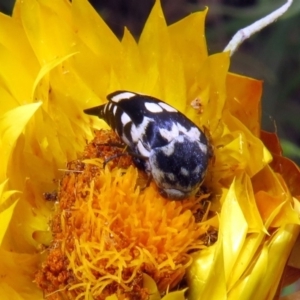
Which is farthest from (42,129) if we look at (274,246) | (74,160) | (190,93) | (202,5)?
(202,5)

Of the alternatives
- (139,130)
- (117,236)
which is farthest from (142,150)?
(117,236)

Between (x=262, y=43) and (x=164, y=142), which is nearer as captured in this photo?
(x=164, y=142)

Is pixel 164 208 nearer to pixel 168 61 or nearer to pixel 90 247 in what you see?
pixel 90 247

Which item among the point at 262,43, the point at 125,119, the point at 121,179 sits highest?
the point at 125,119

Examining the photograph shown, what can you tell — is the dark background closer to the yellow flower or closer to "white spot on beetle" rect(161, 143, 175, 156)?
the yellow flower

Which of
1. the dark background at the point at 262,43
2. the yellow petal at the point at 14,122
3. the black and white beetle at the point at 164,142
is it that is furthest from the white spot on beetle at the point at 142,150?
the dark background at the point at 262,43

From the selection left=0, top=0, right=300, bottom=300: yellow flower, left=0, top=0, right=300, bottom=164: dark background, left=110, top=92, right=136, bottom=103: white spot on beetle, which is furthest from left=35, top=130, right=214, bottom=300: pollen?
left=0, top=0, right=300, bottom=164: dark background

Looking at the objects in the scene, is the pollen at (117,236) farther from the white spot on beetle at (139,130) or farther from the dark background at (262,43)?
the dark background at (262,43)

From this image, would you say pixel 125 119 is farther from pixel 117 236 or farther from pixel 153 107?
pixel 117 236
